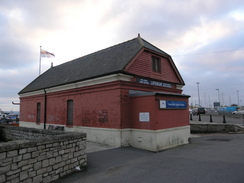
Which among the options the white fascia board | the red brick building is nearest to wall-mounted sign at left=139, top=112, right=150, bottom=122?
the red brick building

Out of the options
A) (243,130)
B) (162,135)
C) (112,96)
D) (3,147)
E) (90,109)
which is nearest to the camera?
(3,147)

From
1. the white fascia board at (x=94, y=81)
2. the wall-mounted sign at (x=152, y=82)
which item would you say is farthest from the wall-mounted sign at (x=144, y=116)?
the wall-mounted sign at (x=152, y=82)

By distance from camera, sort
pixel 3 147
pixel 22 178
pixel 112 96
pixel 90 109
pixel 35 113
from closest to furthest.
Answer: pixel 3 147
pixel 22 178
pixel 112 96
pixel 90 109
pixel 35 113

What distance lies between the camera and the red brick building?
34.1ft

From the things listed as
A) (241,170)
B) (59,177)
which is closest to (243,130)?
(241,170)

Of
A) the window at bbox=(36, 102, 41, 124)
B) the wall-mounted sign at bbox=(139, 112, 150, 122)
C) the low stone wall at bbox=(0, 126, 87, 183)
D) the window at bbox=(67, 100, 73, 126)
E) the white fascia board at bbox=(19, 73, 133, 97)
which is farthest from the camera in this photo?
the window at bbox=(36, 102, 41, 124)

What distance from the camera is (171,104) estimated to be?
11.2 meters

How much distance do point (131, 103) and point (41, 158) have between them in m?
6.73

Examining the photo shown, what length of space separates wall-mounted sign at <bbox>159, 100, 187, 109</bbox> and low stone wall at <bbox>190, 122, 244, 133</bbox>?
8.47 m

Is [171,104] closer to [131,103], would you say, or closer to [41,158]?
[131,103]

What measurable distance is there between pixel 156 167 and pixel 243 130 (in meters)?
14.2

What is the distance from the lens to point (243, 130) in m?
16.9

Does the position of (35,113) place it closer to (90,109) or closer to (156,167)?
(90,109)

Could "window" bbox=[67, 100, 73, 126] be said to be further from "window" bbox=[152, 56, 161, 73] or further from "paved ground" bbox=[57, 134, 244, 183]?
"window" bbox=[152, 56, 161, 73]
